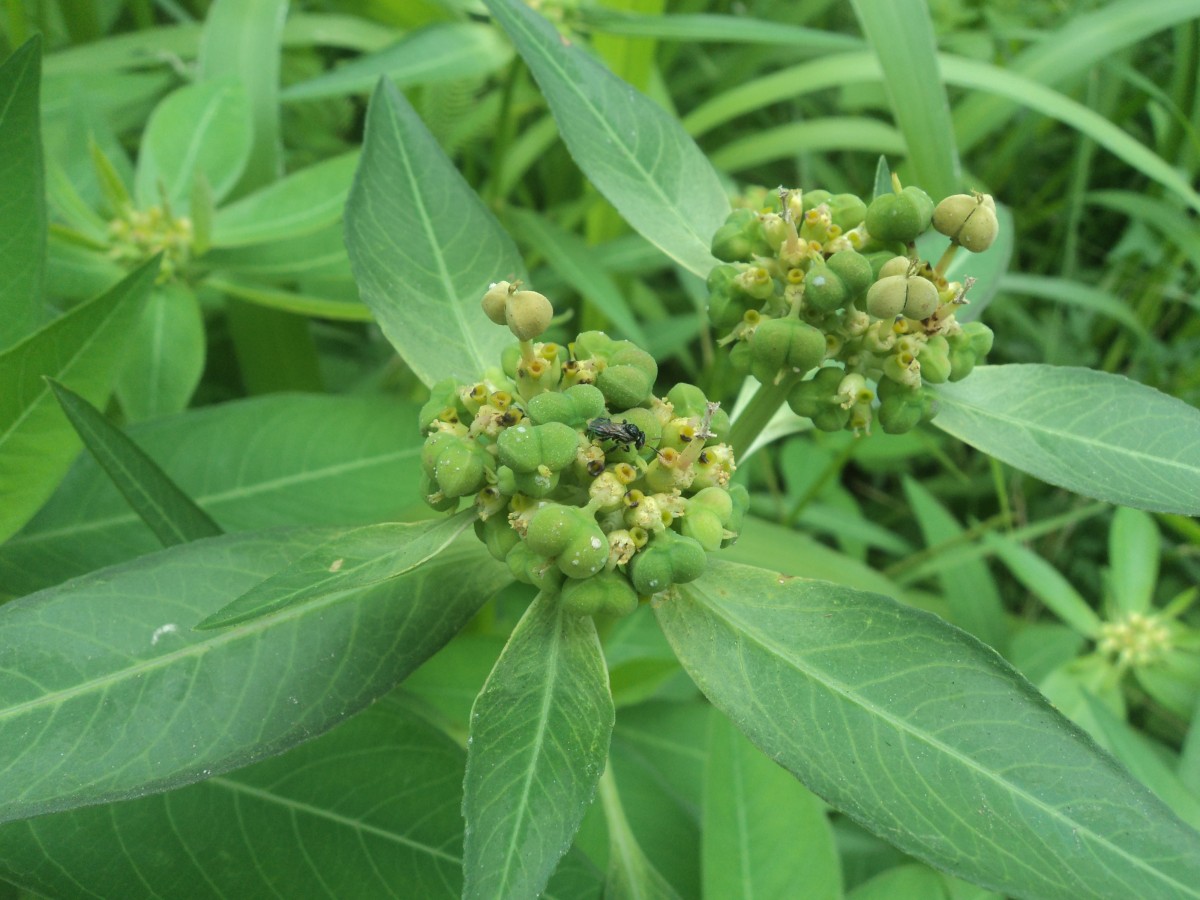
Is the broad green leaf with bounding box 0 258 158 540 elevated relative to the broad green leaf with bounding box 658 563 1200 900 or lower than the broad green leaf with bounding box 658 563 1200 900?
elevated

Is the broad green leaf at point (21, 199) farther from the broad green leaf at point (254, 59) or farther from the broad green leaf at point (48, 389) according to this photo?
the broad green leaf at point (254, 59)

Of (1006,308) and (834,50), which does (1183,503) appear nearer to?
(1006,308)

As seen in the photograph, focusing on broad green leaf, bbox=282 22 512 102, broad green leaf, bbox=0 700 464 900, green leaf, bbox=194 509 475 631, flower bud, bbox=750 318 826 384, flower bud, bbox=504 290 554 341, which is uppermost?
broad green leaf, bbox=282 22 512 102

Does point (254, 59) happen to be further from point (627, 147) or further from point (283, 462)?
point (627, 147)

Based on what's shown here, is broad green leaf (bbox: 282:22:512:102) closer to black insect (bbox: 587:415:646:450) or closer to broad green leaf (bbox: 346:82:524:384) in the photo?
broad green leaf (bbox: 346:82:524:384)

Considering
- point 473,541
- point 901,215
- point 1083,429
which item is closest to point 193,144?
point 473,541

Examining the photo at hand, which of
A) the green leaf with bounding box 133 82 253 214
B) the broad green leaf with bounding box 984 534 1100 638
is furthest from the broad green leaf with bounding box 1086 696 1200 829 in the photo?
the green leaf with bounding box 133 82 253 214

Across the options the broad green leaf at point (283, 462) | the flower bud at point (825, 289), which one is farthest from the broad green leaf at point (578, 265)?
the flower bud at point (825, 289)
